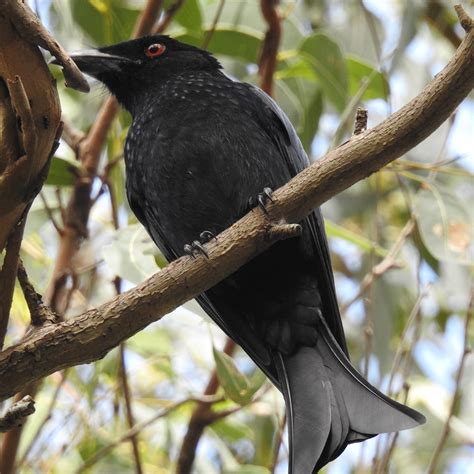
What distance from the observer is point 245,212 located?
10.3 feet

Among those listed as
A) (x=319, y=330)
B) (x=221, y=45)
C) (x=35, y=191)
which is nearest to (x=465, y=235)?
(x=319, y=330)

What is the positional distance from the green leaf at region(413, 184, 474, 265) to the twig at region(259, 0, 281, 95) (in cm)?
82

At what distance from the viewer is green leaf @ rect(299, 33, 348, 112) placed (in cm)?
392

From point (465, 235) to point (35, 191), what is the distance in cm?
212

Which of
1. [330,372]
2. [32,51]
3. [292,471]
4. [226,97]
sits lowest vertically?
[292,471]

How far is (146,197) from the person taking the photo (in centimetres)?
330

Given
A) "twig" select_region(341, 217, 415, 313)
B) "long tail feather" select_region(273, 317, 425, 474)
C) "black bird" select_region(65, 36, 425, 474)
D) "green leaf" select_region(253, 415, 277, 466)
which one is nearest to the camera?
"long tail feather" select_region(273, 317, 425, 474)

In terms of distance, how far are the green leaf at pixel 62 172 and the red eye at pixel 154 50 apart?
0.53 metres

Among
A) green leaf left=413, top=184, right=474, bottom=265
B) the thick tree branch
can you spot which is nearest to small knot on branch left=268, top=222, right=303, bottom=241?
the thick tree branch

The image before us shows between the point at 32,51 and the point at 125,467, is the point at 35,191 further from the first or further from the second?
the point at 125,467

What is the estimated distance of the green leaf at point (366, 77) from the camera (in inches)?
166

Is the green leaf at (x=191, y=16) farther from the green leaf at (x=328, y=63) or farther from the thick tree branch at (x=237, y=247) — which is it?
the thick tree branch at (x=237, y=247)

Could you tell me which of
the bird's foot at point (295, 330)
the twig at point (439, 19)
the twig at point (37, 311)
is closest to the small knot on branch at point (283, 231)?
the twig at point (37, 311)

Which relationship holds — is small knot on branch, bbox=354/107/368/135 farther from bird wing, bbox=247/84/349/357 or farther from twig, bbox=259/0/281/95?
twig, bbox=259/0/281/95
